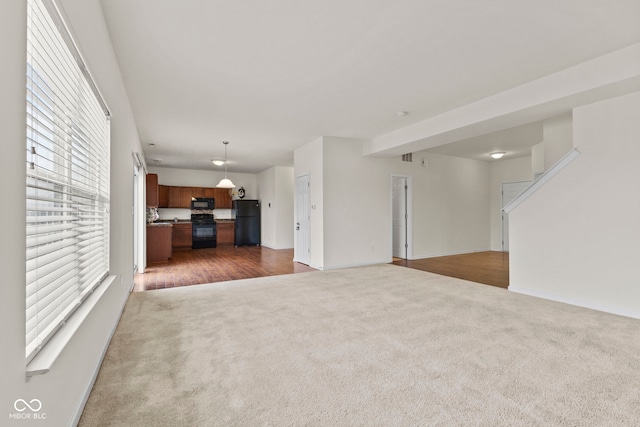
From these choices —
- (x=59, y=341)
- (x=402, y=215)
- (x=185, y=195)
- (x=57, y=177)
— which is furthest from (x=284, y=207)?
(x=59, y=341)

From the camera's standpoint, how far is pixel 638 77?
292 cm

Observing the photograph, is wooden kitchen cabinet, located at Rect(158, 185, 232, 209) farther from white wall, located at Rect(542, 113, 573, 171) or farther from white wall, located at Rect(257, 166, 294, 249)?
white wall, located at Rect(542, 113, 573, 171)

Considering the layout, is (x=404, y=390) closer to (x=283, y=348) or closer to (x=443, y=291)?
(x=283, y=348)

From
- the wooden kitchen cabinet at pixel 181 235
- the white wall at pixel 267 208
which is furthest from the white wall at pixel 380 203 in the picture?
the wooden kitchen cabinet at pixel 181 235

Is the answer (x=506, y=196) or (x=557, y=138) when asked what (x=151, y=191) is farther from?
(x=506, y=196)

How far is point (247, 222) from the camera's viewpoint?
1045 cm

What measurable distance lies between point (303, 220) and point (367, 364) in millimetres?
4777

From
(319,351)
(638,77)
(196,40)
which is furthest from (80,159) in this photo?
(638,77)

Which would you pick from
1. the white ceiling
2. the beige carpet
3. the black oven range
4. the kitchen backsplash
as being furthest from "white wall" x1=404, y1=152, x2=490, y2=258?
the kitchen backsplash

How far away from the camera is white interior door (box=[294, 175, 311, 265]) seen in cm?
666

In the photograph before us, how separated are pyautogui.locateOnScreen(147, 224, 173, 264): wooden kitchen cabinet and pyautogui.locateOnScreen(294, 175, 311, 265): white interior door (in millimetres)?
3027

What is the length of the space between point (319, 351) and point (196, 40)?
2.93 metres

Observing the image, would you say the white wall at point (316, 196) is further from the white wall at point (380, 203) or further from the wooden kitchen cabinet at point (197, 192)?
the wooden kitchen cabinet at point (197, 192)

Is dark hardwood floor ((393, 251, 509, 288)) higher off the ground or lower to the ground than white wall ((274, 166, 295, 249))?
lower
